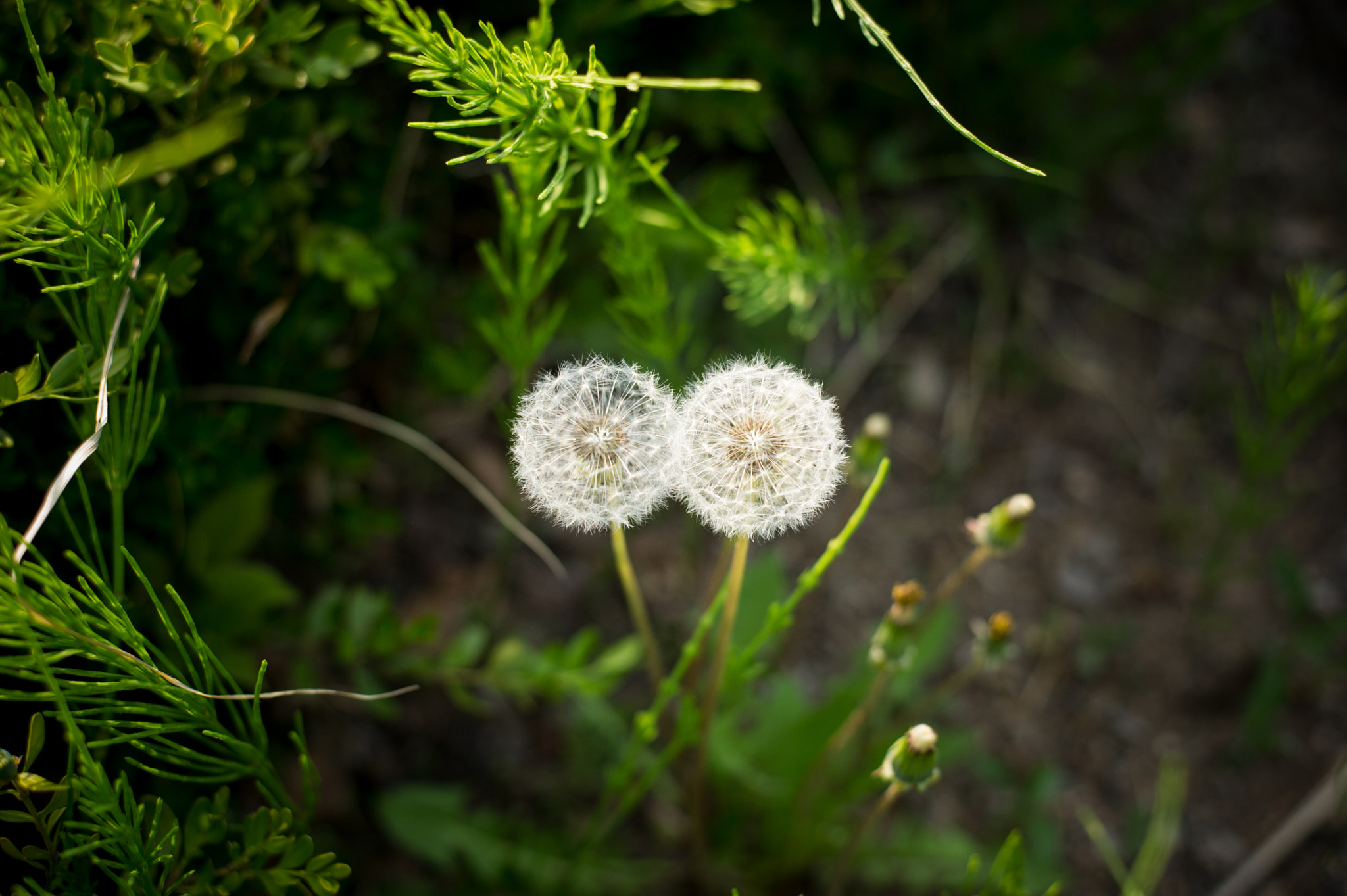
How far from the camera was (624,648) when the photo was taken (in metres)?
1.75

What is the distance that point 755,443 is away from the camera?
1.11 metres

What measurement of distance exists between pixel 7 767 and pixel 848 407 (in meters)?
2.11

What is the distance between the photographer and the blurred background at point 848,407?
1466mm

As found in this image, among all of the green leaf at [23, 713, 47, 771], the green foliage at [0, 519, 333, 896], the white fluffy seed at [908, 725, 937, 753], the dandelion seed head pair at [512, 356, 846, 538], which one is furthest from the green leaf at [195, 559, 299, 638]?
the white fluffy seed at [908, 725, 937, 753]

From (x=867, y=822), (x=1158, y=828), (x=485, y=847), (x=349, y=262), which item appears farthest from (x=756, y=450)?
(x=1158, y=828)

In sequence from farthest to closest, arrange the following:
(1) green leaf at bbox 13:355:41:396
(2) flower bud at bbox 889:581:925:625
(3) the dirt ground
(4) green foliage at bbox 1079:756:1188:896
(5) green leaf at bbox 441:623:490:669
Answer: (3) the dirt ground < (4) green foliage at bbox 1079:756:1188:896 < (5) green leaf at bbox 441:623:490:669 < (2) flower bud at bbox 889:581:925:625 < (1) green leaf at bbox 13:355:41:396

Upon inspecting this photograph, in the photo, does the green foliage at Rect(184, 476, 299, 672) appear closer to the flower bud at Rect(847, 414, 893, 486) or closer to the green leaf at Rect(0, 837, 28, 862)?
the green leaf at Rect(0, 837, 28, 862)

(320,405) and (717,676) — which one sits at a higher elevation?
(320,405)

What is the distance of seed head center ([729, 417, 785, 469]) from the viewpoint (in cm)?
110

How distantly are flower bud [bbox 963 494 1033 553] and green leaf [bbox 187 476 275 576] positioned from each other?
1.25 meters

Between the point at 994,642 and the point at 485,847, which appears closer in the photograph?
the point at 994,642

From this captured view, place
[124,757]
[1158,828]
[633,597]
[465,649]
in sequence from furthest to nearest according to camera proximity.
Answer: [1158,828] → [465,649] → [633,597] → [124,757]

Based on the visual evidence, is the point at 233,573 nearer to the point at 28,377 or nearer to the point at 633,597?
the point at 28,377

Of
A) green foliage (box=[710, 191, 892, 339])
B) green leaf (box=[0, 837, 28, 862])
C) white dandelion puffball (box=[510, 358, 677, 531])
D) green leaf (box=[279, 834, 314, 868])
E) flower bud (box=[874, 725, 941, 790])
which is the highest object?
green foliage (box=[710, 191, 892, 339])
